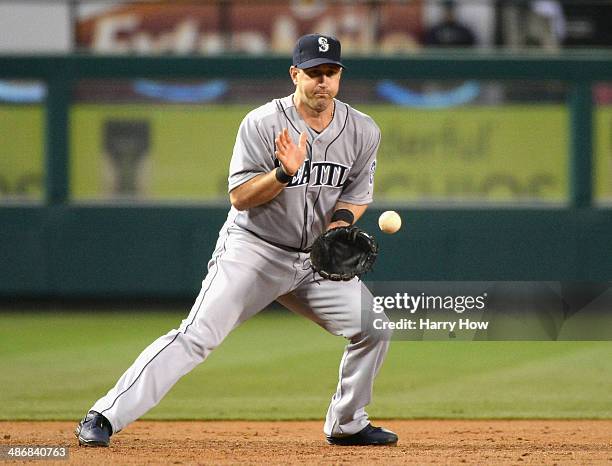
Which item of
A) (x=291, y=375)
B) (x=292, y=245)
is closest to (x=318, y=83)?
(x=292, y=245)

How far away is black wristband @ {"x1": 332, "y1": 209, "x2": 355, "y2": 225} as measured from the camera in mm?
5406

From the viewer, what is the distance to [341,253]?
5.26 meters

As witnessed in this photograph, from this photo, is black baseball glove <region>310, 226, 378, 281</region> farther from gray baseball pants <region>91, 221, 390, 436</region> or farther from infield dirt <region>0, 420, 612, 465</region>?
infield dirt <region>0, 420, 612, 465</region>

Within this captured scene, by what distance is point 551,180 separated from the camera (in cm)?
1256

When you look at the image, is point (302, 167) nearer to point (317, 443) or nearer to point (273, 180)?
point (273, 180)

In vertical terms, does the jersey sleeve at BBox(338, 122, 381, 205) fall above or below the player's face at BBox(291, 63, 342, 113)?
below

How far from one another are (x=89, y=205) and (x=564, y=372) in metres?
5.62

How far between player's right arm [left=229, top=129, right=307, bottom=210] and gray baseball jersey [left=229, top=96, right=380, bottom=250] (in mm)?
52

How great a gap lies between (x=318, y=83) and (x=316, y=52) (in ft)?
0.43
